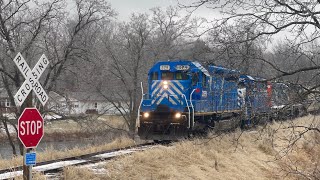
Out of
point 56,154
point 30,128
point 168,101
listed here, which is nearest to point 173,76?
point 168,101

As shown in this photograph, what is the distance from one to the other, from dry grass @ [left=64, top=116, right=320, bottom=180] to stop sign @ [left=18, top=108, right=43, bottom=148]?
220 cm

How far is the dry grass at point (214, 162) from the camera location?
998cm

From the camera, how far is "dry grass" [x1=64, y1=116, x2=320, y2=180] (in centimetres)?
998

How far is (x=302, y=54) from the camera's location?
8281mm

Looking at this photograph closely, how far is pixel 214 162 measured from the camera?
13703mm

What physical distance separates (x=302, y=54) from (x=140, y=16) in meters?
29.2

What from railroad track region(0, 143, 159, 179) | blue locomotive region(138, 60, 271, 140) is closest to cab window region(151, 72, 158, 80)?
blue locomotive region(138, 60, 271, 140)

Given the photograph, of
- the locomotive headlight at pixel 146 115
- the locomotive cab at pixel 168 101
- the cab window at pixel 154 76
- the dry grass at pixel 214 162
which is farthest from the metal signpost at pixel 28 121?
the cab window at pixel 154 76

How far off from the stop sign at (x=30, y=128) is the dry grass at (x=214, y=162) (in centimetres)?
220

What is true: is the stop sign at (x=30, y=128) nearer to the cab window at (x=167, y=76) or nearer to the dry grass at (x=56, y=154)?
the dry grass at (x=56, y=154)

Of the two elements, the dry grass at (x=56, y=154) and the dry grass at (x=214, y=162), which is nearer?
the dry grass at (x=214, y=162)

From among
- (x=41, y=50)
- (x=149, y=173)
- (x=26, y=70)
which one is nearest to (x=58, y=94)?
(x=41, y=50)

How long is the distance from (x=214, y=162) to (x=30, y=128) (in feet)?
26.4

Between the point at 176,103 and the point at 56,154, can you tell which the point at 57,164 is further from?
the point at 176,103
